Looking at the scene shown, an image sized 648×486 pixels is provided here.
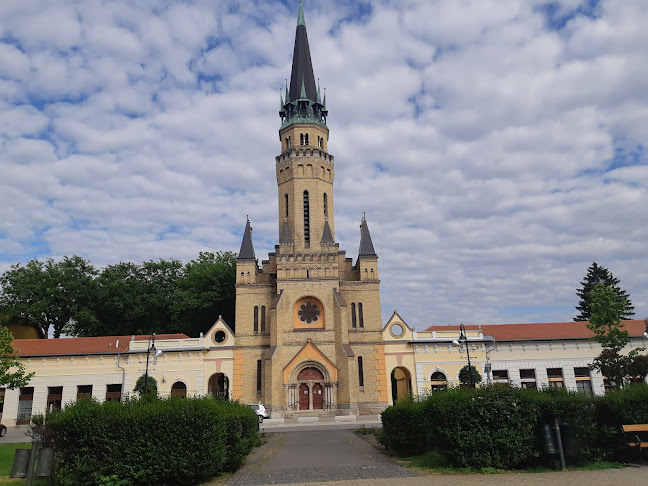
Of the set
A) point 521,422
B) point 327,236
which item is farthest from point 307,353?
point 521,422

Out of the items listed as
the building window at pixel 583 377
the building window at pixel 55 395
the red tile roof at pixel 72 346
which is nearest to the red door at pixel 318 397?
the red tile roof at pixel 72 346

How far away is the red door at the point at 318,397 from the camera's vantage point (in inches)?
1599

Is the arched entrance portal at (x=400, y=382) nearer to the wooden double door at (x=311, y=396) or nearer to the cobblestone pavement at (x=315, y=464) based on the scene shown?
the wooden double door at (x=311, y=396)

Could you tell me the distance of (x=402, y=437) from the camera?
15.6 meters

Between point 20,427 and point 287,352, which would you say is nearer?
point 20,427

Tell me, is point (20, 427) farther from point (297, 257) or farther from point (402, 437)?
point (402, 437)

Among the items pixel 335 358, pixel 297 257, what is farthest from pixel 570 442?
pixel 297 257

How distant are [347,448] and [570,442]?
336 inches

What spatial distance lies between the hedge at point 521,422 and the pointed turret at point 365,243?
3321cm

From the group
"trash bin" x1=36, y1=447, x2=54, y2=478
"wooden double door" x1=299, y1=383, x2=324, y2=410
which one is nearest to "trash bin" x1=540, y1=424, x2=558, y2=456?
"trash bin" x1=36, y1=447, x2=54, y2=478

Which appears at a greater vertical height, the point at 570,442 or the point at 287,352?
the point at 287,352

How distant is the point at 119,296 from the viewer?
5366 centimetres

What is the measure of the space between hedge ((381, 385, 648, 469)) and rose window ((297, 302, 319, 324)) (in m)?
30.1

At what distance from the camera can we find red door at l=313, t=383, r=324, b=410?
40.6 m
